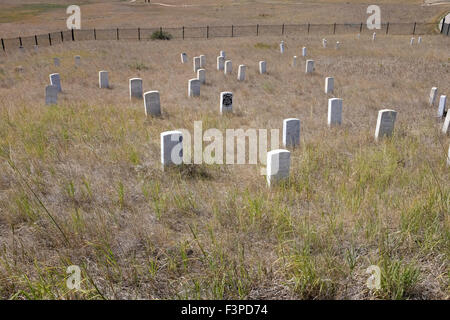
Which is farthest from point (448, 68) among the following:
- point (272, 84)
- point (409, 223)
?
point (409, 223)

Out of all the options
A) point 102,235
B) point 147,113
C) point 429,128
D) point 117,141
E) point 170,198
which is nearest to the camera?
point 102,235

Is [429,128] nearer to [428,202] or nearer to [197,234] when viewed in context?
[428,202]

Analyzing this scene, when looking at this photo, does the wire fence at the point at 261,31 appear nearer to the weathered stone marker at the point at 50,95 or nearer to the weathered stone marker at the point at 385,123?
the weathered stone marker at the point at 50,95

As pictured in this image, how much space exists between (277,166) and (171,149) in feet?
5.52

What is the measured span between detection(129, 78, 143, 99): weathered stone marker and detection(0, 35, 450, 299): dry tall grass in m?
2.29

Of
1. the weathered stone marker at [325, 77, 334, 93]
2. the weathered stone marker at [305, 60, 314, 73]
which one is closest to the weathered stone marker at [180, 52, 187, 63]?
the weathered stone marker at [305, 60, 314, 73]

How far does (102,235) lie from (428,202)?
11.4 ft

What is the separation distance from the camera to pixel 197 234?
332 centimetres

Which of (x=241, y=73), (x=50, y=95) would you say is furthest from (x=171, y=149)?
(x=241, y=73)

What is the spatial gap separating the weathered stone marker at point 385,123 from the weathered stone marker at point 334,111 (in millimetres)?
1150

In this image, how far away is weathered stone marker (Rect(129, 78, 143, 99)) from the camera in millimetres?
10734

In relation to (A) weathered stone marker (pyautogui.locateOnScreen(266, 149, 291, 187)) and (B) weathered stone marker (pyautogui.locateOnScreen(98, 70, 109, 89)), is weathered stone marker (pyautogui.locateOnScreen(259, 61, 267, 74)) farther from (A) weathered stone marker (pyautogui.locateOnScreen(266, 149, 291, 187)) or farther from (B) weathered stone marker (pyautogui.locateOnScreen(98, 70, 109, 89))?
(A) weathered stone marker (pyautogui.locateOnScreen(266, 149, 291, 187))

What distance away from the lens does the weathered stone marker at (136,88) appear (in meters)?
10.7

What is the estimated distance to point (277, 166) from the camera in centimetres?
450
